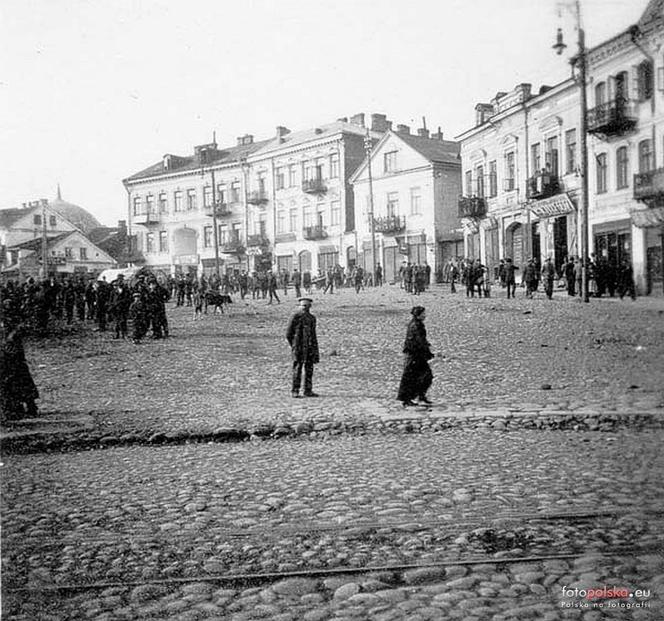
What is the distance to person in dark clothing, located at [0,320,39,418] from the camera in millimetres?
6484

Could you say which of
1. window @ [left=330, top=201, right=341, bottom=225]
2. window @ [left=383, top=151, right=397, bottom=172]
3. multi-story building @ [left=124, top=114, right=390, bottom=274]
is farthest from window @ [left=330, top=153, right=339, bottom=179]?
window @ [left=383, top=151, right=397, bottom=172]

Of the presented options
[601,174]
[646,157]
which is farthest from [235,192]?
[646,157]

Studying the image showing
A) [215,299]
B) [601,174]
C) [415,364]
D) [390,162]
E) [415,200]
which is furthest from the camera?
[390,162]

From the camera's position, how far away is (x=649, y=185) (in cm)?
420

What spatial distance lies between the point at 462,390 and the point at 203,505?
180 inches

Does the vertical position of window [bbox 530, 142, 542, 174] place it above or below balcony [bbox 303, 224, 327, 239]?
below

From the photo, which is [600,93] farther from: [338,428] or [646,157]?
[338,428]

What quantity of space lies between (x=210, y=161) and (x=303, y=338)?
3525cm

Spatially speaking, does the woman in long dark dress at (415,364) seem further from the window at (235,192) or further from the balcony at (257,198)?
the window at (235,192)

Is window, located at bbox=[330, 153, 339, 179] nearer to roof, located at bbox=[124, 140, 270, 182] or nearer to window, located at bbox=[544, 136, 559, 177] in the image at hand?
roof, located at bbox=[124, 140, 270, 182]

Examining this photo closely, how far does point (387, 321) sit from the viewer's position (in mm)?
11734

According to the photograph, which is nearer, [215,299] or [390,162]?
[215,299]

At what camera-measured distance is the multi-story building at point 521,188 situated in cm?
1342

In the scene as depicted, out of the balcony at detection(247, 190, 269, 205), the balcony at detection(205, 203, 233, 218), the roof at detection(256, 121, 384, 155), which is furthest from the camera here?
the balcony at detection(205, 203, 233, 218)
